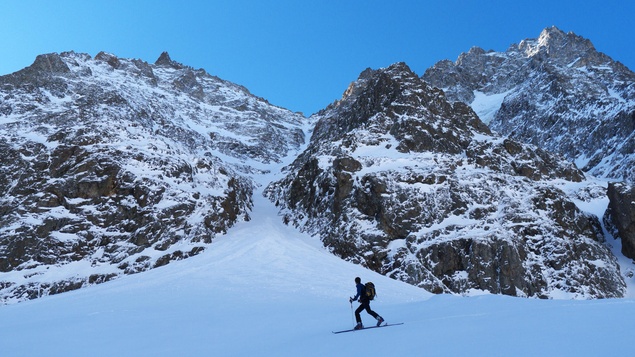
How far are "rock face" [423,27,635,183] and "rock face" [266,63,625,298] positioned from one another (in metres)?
26.5

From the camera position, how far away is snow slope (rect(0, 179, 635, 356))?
8.75 metres

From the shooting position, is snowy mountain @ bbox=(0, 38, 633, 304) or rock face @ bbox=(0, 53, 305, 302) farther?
snowy mountain @ bbox=(0, 38, 633, 304)

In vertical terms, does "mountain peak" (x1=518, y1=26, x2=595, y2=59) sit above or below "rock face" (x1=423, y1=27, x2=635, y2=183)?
above

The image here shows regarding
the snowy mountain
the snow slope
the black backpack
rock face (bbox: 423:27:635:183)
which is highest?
rock face (bbox: 423:27:635:183)

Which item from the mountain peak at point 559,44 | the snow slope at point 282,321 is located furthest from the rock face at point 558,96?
the snow slope at point 282,321

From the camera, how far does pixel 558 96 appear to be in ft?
358

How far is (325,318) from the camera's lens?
16297 millimetres

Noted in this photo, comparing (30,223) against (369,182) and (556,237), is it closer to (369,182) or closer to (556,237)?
(369,182)

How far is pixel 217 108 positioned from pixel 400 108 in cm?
7940

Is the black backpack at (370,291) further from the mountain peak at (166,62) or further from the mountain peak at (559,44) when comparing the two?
the mountain peak at (166,62)

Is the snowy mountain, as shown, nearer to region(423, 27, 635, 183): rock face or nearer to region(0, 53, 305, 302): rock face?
region(0, 53, 305, 302): rock face

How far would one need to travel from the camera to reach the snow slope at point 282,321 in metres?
8.75

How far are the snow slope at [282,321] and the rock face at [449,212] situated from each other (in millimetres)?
16877

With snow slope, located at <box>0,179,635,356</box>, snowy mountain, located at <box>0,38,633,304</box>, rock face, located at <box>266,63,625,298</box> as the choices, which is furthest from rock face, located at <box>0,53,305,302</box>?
snow slope, located at <box>0,179,635,356</box>
